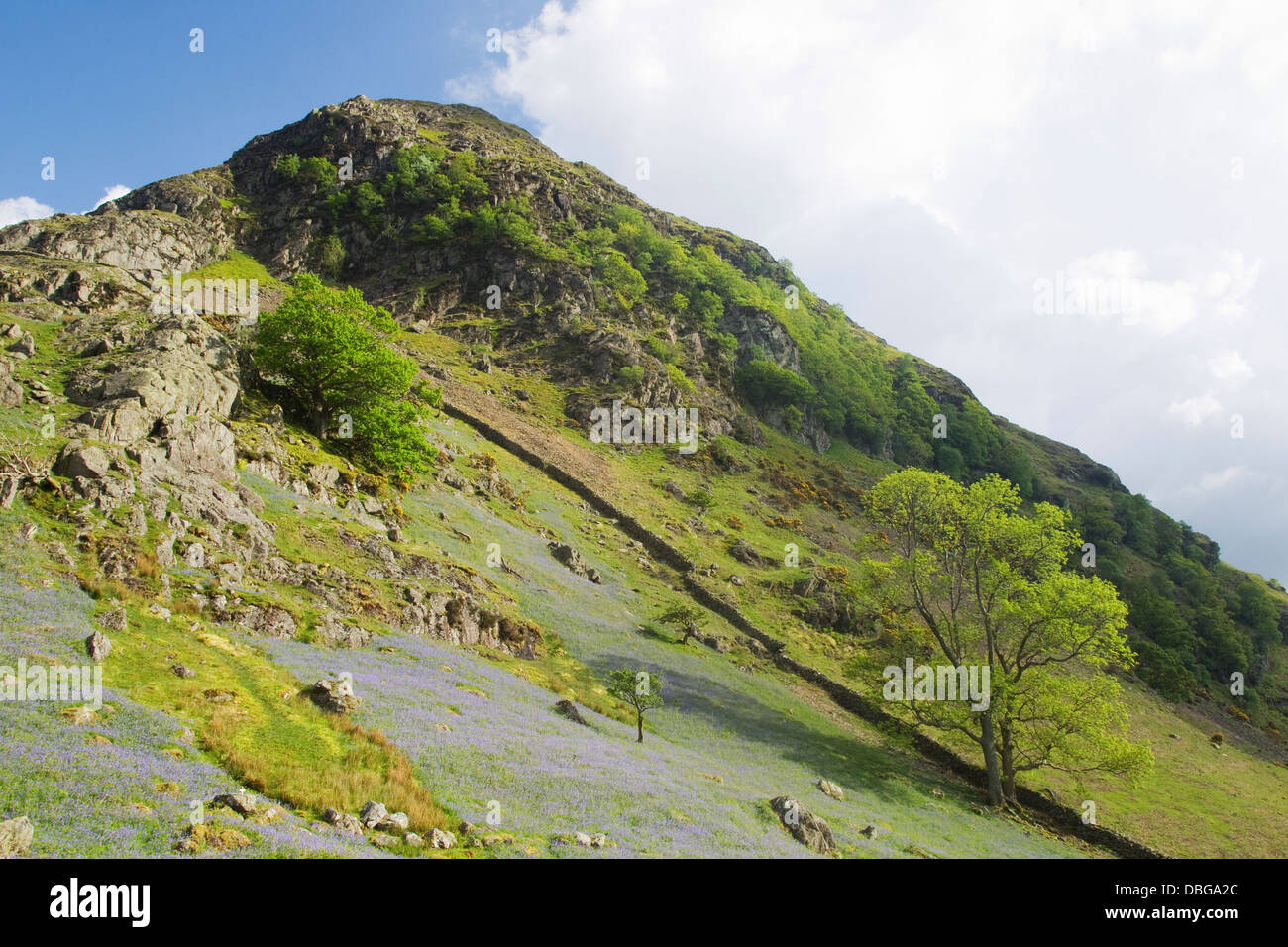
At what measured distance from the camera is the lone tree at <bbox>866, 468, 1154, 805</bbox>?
99.0ft

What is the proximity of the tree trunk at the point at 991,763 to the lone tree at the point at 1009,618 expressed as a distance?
5 centimetres

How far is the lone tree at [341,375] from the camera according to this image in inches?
1655

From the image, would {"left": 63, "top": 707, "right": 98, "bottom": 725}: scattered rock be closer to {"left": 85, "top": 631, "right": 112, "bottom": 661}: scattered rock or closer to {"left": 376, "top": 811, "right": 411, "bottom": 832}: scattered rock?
{"left": 85, "top": 631, "right": 112, "bottom": 661}: scattered rock

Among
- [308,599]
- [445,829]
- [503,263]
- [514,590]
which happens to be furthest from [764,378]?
[445,829]

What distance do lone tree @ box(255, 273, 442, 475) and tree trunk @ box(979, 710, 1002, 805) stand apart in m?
39.7

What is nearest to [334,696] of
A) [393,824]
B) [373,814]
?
[373,814]

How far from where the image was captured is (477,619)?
31406mm

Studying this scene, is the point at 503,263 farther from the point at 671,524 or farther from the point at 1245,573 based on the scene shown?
the point at 1245,573

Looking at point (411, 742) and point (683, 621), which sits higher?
point (411, 742)

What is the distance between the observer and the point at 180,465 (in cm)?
2720

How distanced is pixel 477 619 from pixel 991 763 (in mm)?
28226

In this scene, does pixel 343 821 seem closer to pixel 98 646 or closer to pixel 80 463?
pixel 98 646

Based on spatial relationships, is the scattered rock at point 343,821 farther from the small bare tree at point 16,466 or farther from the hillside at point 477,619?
the small bare tree at point 16,466

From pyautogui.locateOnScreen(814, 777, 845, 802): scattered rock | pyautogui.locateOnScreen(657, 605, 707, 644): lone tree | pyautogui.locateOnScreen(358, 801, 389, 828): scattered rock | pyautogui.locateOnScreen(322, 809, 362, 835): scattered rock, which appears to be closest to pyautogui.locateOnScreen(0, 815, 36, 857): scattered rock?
pyautogui.locateOnScreen(322, 809, 362, 835): scattered rock
